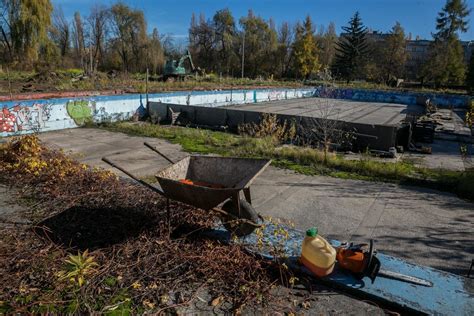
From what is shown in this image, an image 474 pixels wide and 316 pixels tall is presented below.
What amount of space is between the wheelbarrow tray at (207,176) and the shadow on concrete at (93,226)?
0.80 m

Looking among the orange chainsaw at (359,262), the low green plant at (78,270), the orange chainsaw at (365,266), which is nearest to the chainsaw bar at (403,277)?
the orange chainsaw at (365,266)

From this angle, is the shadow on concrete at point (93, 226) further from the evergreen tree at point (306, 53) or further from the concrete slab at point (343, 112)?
the evergreen tree at point (306, 53)

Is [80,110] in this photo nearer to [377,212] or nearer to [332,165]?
[332,165]

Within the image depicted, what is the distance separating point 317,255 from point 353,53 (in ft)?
181

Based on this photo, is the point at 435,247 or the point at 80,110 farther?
the point at 80,110

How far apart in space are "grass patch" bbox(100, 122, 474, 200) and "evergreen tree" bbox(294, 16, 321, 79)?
42.9 m

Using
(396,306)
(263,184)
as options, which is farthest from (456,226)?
→ (263,184)

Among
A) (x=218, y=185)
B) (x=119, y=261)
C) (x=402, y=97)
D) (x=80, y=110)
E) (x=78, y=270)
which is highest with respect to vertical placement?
(x=402, y=97)

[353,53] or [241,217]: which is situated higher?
[353,53]

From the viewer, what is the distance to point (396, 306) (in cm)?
335

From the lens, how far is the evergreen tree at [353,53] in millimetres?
52281

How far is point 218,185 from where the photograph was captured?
509cm

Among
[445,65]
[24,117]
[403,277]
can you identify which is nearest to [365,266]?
[403,277]

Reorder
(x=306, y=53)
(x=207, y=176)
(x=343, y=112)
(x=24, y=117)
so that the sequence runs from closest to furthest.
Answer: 1. (x=207, y=176)
2. (x=24, y=117)
3. (x=343, y=112)
4. (x=306, y=53)
